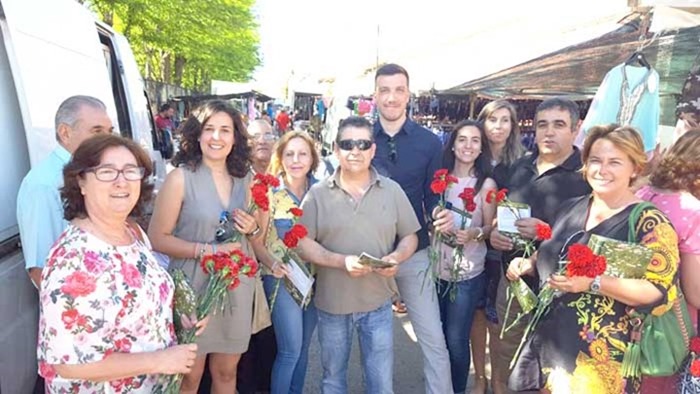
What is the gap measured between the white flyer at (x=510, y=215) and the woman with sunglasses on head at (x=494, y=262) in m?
0.41

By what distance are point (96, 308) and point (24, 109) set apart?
48.5 inches

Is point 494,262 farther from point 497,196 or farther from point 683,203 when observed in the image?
point 683,203

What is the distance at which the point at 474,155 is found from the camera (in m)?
3.23

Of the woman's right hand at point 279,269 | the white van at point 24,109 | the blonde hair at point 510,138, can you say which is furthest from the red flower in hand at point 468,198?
the white van at point 24,109

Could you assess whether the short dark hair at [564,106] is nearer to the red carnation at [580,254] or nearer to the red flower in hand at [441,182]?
the red flower in hand at [441,182]

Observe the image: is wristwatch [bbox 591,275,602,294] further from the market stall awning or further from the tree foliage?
the tree foliage

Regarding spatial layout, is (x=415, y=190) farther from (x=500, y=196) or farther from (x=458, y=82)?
(x=458, y=82)

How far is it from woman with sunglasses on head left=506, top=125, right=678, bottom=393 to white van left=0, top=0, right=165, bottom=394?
2209mm

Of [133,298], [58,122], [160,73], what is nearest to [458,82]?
[58,122]

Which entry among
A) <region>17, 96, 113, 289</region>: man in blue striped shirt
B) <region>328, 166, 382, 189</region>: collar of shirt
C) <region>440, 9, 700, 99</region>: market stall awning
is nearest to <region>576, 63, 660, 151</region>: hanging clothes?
<region>328, 166, 382, 189</region>: collar of shirt

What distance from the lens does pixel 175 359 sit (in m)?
1.73

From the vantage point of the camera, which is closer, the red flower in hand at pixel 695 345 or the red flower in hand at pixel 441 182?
the red flower in hand at pixel 695 345

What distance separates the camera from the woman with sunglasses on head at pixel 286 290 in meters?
2.79

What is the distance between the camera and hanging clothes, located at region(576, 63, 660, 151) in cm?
379
